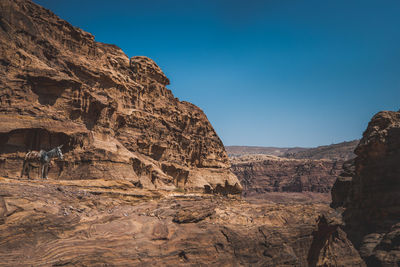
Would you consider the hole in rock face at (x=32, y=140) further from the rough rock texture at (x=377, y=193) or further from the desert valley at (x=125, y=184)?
the rough rock texture at (x=377, y=193)

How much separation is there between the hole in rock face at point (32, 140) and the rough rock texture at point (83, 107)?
54mm

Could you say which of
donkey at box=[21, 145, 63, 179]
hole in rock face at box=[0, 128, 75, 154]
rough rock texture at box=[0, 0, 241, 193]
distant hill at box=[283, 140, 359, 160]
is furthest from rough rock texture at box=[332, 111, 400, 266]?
distant hill at box=[283, 140, 359, 160]

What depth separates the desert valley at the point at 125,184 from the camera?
852cm

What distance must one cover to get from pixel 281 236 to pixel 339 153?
132487 millimetres

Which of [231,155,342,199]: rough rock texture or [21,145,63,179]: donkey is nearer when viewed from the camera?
[21,145,63,179]: donkey

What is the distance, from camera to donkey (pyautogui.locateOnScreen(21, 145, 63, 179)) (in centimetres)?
1688

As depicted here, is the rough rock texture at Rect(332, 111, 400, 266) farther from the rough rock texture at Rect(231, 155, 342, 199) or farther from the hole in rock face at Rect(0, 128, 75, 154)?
the rough rock texture at Rect(231, 155, 342, 199)

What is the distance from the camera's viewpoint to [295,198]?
7981 centimetres

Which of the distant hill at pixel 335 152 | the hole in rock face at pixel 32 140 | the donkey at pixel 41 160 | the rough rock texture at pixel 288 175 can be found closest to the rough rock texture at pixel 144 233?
the donkey at pixel 41 160

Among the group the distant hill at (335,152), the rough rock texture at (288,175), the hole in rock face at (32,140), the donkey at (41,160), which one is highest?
the distant hill at (335,152)

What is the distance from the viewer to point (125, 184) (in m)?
18.3

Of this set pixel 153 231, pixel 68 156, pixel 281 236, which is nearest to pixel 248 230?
pixel 281 236

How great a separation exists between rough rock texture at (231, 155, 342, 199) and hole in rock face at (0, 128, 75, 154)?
281 ft

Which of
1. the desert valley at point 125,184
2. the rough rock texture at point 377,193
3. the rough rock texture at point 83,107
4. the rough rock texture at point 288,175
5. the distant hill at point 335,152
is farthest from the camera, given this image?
the distant hill at point 335,152
